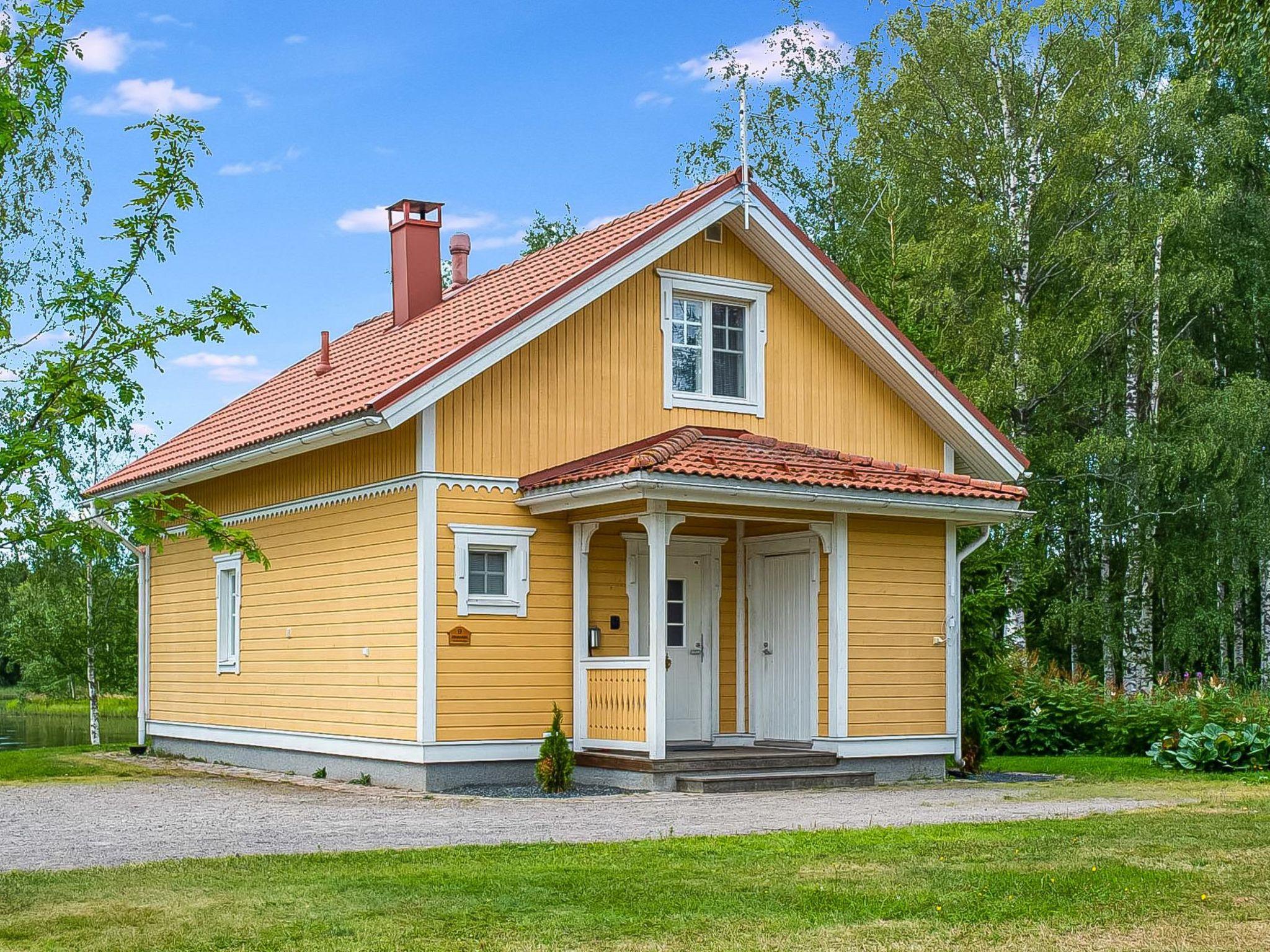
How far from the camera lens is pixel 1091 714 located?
22.1 meters

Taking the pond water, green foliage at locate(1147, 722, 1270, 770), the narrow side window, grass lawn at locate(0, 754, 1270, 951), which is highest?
the narrow side window

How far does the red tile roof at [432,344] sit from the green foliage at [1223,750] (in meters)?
3.95

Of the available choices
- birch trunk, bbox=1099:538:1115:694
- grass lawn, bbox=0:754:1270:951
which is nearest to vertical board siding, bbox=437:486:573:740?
grass lawn, bbox=0:754:1270:951

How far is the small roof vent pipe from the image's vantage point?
65.0 feet

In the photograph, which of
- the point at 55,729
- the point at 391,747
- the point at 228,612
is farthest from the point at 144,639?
the point at 55,729

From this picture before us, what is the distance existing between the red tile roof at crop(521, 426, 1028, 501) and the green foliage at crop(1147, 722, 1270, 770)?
3.65m

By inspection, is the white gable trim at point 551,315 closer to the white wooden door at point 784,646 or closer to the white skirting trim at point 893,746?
the white wooden door at point 784,646

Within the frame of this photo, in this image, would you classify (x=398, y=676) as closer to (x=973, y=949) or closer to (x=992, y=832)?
(x=992, y=832)

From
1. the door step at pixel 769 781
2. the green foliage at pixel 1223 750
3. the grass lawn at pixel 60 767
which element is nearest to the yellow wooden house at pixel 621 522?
the door step at pixel 769 781

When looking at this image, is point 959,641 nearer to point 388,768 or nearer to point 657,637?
point 657,637

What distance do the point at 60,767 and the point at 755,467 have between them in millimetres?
10225

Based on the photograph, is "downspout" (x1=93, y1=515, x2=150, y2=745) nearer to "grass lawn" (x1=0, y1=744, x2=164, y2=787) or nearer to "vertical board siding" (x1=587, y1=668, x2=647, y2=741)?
"grass lawn" (x1=0, y1=744, x2=164, y2=787)

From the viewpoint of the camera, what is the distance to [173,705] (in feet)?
70.5

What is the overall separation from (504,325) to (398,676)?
12.2 ft
